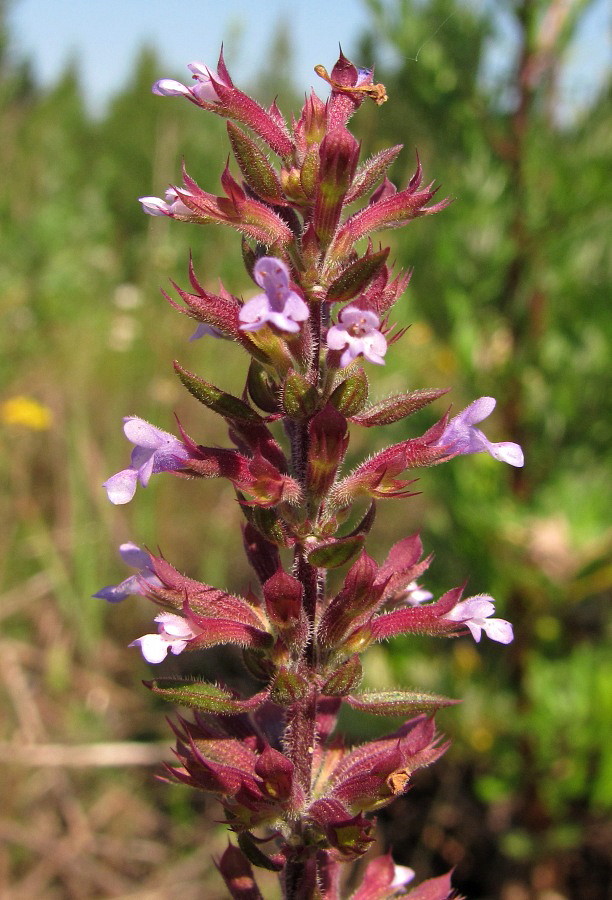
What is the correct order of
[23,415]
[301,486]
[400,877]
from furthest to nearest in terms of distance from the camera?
[23,415] → [400,877] → [301,486]

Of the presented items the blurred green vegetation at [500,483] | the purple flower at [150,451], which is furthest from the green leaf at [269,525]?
the blurred green vegetation at [500,483]

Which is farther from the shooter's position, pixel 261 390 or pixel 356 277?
pixel 261 390

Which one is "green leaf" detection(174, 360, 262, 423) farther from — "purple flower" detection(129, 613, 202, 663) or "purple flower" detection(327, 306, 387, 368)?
"purple flower" detection(129, 613, 202, 663)

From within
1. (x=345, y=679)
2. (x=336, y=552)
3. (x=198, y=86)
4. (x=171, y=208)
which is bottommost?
(x=345, y=679)

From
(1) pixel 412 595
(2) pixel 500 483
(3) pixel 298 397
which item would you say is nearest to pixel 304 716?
(1) pixel 412 595

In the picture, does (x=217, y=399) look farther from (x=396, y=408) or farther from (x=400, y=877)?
(x=400, y=877)

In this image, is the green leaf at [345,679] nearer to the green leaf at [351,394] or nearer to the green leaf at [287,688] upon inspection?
the green leaf at [287,688]

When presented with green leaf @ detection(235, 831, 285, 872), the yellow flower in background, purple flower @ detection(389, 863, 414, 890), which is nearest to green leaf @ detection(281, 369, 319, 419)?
Result: green leaf @ detection(235, 831, 285, 872)
